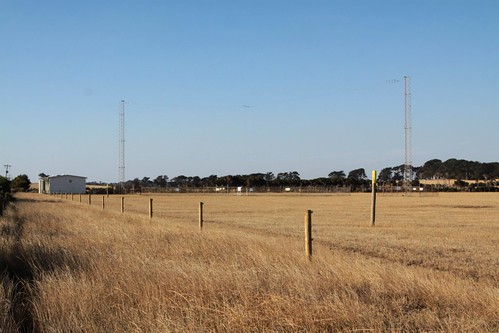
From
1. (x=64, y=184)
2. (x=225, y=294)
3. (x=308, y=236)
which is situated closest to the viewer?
(x=225, y=294)

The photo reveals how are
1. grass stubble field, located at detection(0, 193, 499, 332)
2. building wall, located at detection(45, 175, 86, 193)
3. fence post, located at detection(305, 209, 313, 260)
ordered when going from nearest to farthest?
grass stubble field, located at detection(0, 193, 499, 332)
fence post, located at detection(305, 209, 313, 260)
building wall, located at detection(45, 175, 86, 193)

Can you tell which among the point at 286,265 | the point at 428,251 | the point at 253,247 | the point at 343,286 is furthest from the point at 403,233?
the point at 343,286

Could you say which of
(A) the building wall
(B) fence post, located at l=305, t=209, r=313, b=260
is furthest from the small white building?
(B) fence post, located at l=305, t=209, r=313, b=260

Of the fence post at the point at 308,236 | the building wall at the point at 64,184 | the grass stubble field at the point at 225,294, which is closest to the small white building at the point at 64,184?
the building wall at the point at 64,184

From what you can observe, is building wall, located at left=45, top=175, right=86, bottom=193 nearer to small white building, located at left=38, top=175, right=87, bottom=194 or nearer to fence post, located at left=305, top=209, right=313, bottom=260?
small white building, located at left=38, top=175, right=87, bottom=194

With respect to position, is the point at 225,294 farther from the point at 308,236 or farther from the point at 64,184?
the point at 64,184

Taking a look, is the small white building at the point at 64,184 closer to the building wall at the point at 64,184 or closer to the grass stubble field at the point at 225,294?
the building wall at the point at 64,184

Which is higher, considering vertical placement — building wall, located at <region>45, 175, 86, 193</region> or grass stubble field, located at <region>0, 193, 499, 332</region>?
building wall, located at <region>45, 175, 86, 193</region>

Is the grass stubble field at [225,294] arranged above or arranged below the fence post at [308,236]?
below

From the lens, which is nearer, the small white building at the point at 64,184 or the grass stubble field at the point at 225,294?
the grass stubble field at the point at 225,294

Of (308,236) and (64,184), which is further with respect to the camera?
(64,184)

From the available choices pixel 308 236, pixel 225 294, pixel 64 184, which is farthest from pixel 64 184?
pixel 225 294

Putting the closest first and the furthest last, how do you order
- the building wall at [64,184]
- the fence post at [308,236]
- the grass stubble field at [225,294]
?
the grass stubble field at [225,294] < the fence post at [308,236] < the building wall at [64,184]

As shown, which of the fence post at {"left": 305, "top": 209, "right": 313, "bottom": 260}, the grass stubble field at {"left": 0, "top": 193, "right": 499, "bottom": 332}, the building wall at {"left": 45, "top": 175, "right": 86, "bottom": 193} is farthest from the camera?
the building wall at {"left": 45, "top": 175, "right": 86, "bottom": 193}
